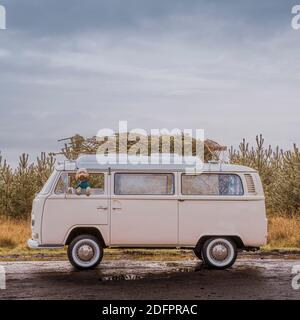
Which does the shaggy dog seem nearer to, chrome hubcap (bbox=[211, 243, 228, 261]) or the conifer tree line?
chrome hubcap (bbox=[211, 243, 228, 261])

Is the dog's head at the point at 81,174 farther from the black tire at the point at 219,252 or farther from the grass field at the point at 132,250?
the grass field at the point at 132,250

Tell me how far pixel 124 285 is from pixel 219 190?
329 cm

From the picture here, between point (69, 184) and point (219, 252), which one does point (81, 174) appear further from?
point (219, 252)

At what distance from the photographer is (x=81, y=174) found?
42.5ft

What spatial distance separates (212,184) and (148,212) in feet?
4.96

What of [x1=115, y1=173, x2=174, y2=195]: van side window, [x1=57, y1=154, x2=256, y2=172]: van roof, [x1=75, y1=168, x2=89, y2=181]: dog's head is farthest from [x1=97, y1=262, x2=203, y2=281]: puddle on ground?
[x1=57, y1=154, x2=256, y2=172]: van roof

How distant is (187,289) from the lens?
417 inches

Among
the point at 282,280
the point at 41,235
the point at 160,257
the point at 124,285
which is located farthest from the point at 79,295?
the point at 160,257

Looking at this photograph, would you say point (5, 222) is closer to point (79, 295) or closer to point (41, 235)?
point (41, 235)

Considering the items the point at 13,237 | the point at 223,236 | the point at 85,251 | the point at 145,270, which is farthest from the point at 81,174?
the point at 13,237
